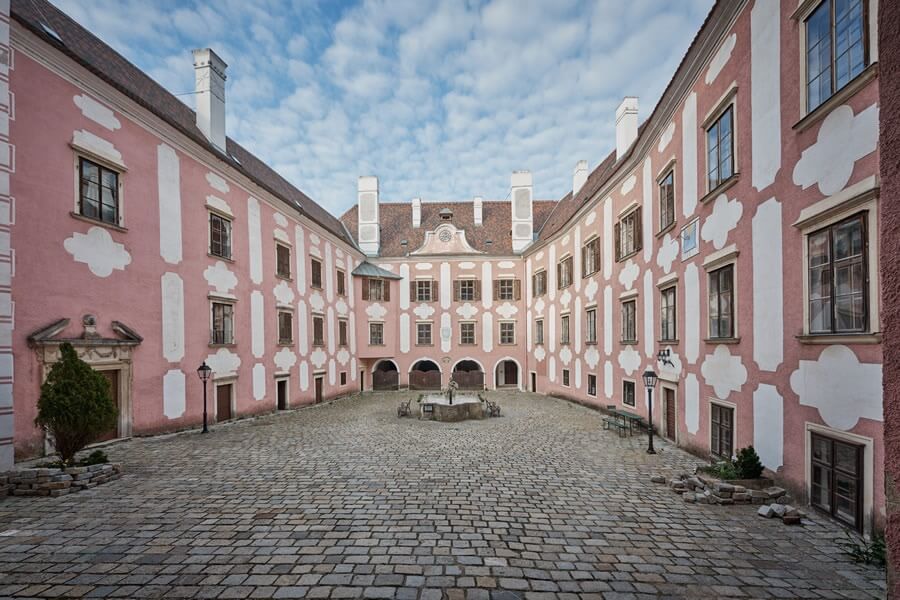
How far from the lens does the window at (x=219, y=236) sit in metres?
15.4

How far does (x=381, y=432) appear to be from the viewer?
45.1 ft

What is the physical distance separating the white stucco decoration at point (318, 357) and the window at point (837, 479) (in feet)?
65.3

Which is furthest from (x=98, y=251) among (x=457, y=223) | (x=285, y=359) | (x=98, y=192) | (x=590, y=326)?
(x=457, y=223)

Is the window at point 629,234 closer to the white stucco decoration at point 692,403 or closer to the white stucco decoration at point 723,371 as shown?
the white stucco decoration at point 692,403

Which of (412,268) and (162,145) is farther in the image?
(412,268)

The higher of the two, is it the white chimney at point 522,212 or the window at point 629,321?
the white chimney at point 522,212

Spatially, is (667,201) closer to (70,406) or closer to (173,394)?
(70,406)

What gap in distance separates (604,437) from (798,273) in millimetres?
7559

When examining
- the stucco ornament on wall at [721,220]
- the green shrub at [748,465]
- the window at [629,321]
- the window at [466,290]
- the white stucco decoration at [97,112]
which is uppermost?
the white stucco decoration at [97,112]

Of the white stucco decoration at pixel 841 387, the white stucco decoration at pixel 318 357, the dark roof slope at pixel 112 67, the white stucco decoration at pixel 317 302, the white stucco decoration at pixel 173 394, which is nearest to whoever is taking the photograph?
the white stucco decoration at pixel 841 387

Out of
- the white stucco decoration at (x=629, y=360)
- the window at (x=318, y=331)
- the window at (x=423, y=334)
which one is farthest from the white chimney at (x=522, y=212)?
the white stucco decoration at (x=629, y=360)

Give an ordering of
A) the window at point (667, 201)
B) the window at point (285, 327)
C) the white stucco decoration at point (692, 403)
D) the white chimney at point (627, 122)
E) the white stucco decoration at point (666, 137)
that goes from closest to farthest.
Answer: the white stucco decoration at point (692, 403)
the white stucco decoration at point (666, 137)
the window at point (667, 201)
the white chimney at point (627, 122)
the window at point (285, 327)

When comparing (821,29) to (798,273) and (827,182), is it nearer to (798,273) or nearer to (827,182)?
(827,182)

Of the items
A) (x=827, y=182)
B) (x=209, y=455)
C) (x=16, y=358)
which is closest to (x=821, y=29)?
(x=827, y=182)
